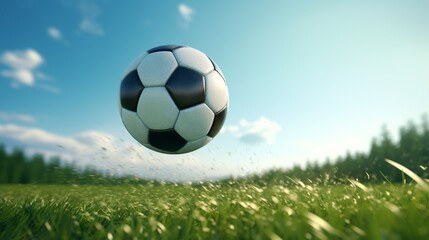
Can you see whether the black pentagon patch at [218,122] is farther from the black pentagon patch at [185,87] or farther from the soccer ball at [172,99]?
the black pentagon patch at [185,87]

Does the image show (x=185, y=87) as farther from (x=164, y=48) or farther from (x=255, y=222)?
(x=255, y=222)

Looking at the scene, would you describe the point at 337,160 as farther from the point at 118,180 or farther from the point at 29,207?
the point at 29,207

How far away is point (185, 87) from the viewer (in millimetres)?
5285

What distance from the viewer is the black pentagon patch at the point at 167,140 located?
5543mm

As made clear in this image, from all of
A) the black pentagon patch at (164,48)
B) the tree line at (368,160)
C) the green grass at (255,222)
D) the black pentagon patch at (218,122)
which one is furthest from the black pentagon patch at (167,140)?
the tree line at (368,160)

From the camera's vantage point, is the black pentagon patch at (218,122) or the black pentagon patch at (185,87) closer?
the black pentagon patch at (185,87)

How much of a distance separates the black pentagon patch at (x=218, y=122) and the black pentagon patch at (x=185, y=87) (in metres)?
0.55

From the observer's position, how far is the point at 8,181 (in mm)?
32062

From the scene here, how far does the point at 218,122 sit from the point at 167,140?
88cm

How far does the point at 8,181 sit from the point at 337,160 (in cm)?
3141

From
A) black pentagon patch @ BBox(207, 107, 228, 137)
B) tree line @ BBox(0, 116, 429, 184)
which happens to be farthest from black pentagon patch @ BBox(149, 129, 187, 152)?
tree line @ BBox(0, 116, 429, 184)

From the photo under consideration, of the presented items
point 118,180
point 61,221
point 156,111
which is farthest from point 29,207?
point 118,180

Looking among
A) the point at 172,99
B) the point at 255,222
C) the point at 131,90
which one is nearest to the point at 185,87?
the point at 172,99

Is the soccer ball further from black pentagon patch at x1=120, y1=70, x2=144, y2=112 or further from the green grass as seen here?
the green grass
